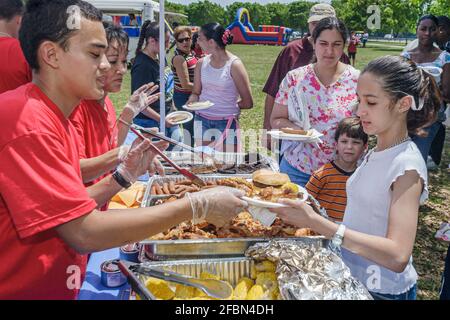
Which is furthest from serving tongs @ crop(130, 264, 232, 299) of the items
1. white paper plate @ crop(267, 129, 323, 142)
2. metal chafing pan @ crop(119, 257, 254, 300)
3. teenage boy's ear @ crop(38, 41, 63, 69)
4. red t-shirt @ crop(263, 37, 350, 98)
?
red t-shirt @ crop(263, 37, 350, 98)

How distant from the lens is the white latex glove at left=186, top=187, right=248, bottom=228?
1.33 m

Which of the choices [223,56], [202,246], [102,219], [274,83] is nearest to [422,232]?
[274,83]

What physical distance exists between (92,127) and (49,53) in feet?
2.99

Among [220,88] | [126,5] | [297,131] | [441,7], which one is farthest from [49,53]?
[126,5]

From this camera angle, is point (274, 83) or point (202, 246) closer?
point (202, 246)

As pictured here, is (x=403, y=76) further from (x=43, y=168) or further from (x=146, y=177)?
(x=146, y=177)

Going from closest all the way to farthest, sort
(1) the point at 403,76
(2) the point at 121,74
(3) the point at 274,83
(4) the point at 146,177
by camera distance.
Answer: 1. (1) the point at 403,76
2. (2) the point at 121,74
3. (4) the point at 146,177
4. (3) the point at 274,83

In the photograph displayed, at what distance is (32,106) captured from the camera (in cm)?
111

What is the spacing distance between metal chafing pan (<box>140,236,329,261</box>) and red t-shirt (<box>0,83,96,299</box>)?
0.40m

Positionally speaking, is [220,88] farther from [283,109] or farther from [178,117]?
[283,109]

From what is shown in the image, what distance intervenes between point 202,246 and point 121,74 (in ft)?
4.53

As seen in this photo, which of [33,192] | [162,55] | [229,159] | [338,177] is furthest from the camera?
[162,55]

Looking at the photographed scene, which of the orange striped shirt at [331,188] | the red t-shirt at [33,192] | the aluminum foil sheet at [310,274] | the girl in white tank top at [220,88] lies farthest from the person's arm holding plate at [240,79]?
the red t-shirt at [33,192]

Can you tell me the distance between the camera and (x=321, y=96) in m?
2.59
